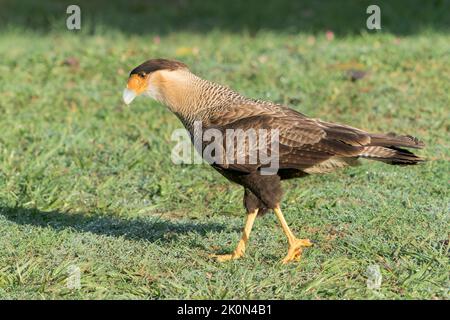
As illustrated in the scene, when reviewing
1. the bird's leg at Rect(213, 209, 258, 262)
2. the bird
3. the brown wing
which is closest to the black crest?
the bird

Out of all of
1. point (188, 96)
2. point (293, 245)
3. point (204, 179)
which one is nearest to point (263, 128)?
point (188, 96)

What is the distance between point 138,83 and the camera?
551 centimetres

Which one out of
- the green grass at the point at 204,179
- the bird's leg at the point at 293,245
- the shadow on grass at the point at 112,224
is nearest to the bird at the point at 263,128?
the bird's leg at the point at 293,245

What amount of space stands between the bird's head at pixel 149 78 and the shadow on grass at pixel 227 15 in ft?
20.2

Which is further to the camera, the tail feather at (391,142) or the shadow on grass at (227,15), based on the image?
the shadow on grass at (227,15)

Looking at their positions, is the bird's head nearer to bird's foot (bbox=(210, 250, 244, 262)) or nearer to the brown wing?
the brown wing

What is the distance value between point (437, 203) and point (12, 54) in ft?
19.0

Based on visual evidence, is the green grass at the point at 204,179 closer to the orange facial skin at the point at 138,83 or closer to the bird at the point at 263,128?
the bird at the point at 263,128

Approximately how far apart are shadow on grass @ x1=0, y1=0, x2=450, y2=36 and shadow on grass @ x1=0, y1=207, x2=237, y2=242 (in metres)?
5.60

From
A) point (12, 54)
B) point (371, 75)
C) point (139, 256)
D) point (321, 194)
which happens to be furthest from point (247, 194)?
point (12, 54)

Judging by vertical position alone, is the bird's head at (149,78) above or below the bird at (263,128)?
above

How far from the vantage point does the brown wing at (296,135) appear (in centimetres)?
516

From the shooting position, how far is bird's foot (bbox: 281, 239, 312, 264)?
5.13 meters
